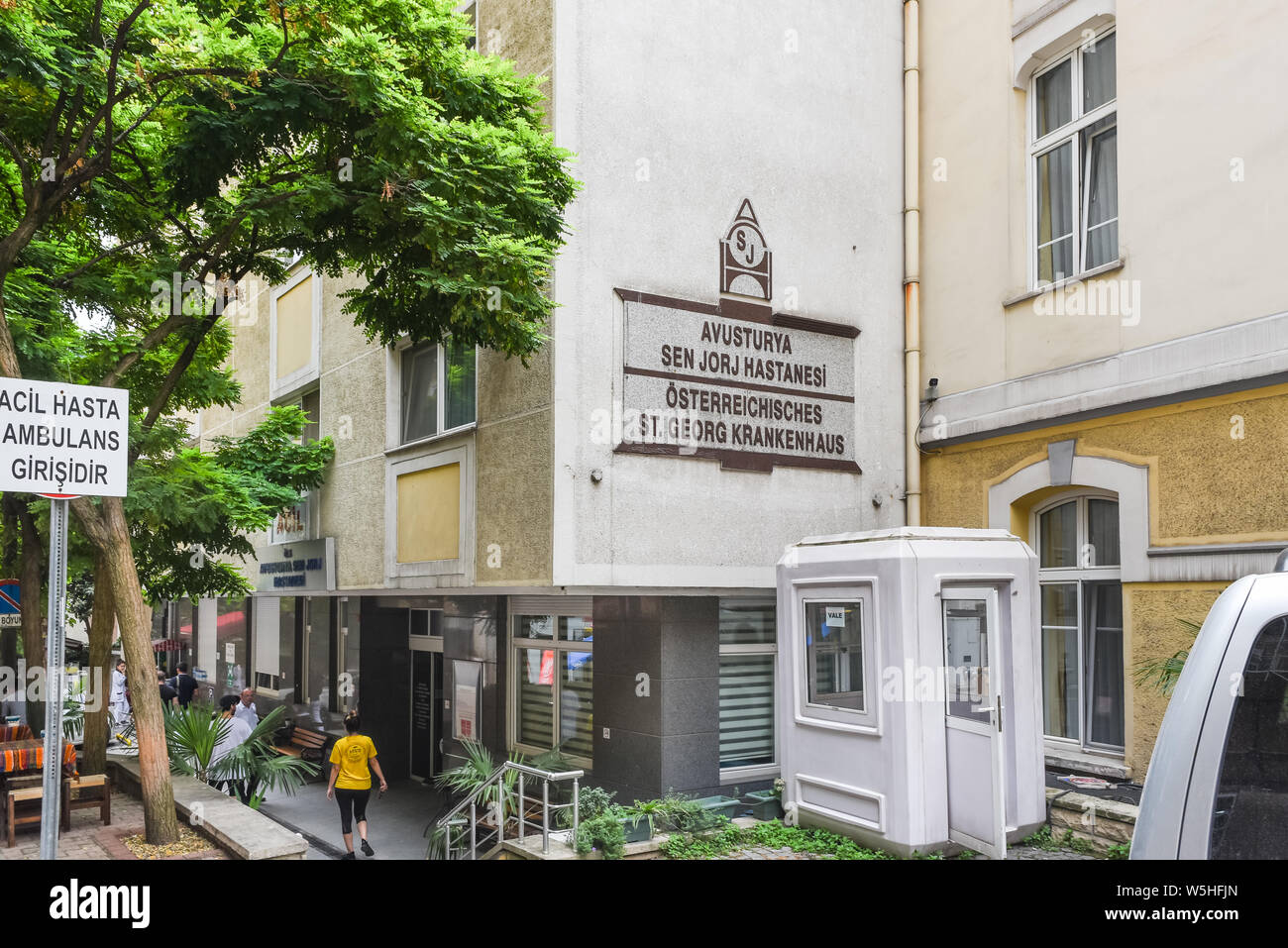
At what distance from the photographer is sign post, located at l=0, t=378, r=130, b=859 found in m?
4.96

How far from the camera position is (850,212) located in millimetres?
12672

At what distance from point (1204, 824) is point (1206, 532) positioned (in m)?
7.85

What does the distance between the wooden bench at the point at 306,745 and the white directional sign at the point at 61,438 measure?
14522 mm

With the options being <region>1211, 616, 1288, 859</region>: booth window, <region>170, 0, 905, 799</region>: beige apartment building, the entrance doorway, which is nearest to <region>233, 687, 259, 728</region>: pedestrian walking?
the entrance doorway

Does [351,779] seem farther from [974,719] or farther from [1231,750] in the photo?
[1231,750]

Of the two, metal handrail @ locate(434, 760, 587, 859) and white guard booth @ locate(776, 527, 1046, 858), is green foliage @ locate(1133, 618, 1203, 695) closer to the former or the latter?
white guard booth @ locate(776, 527, 1046, 858)

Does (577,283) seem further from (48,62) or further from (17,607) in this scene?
(17,607)

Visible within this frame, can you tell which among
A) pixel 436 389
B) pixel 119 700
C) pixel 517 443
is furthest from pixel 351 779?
pixel 119 700

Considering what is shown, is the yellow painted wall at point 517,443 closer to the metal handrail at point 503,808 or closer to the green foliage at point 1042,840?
the metal handrail at point 503,808

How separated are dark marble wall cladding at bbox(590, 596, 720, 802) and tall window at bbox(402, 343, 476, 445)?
292cm

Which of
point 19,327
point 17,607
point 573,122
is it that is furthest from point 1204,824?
point 17,607

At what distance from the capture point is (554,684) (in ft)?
44.8

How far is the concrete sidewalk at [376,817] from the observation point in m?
13.4

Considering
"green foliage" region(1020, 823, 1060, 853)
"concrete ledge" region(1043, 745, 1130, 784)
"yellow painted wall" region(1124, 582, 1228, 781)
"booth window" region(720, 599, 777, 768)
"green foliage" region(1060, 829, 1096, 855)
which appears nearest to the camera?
"green foliage" region(1060, 829, 1096, 855)
